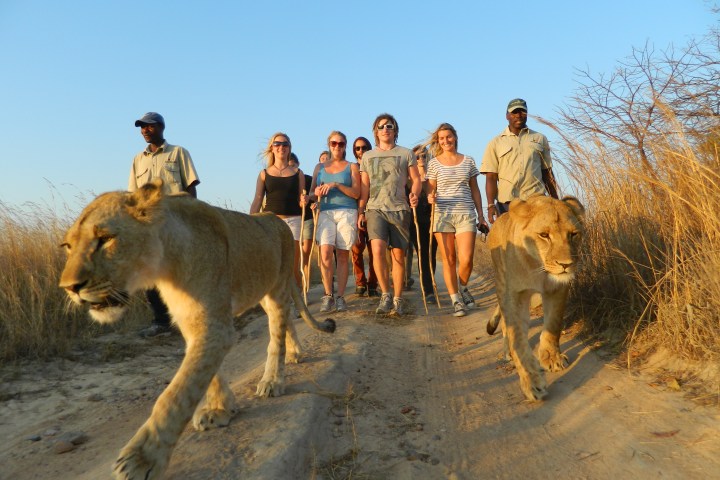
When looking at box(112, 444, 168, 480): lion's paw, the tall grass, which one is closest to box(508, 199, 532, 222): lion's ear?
the tall grass

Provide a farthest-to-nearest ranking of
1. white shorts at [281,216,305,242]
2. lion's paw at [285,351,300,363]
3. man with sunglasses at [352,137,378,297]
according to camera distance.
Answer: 1. man with sunglasses at [352,137,378,297]
2. white shorts at [281,216,305,242]
3. lion's paw at [285,351,300,363]

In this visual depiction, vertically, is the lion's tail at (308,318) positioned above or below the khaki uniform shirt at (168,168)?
below

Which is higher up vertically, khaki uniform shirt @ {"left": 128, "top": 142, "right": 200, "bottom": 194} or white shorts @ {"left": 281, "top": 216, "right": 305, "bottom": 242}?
khaki uniform shirt @ {"left": 128, "top": 142, "right": 200, "bottom": 194}

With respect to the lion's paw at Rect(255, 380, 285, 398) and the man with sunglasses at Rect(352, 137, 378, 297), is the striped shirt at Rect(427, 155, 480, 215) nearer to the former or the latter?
the man with sunglasses at Rect(352, 137, 378, 297)

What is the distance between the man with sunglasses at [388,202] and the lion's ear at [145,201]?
4.31m

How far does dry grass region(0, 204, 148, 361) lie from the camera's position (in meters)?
4.95

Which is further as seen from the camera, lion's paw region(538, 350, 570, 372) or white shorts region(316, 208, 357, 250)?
white shorts region(316, 208, 357, 250)

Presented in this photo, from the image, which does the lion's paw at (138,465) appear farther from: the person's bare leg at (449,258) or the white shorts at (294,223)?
the white shorts at (294,223)

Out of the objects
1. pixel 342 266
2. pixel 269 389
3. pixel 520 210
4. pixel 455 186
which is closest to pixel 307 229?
pixel 342 266

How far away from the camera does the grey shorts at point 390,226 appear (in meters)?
6.85

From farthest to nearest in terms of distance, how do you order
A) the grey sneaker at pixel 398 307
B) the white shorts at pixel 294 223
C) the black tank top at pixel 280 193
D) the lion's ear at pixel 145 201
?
the white shorts at pixel 294 223 → the black tank top at pixel 280 193 → the grey sneaker at pixel 398 307 → the lion's ear at pixel 145 201

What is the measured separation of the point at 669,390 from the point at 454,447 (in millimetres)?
1587

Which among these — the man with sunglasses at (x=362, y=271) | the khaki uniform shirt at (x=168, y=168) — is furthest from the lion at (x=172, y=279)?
the man with sunglasses at (x=362, y=271)

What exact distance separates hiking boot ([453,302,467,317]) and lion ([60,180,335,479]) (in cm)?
360
